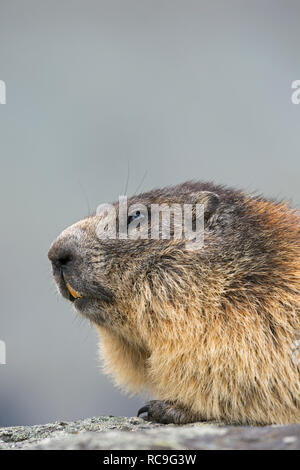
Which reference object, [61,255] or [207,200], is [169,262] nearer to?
[207,200]

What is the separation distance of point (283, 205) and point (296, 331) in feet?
4.30

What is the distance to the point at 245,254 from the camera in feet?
12.8

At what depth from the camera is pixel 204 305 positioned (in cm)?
368

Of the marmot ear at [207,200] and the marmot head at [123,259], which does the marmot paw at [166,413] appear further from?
the marmot ear at [207,200]

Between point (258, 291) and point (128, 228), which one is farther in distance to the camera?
point (128, 228)

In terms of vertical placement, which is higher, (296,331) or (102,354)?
(296,331)

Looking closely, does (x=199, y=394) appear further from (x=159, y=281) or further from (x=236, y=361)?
(x=159, y=281)

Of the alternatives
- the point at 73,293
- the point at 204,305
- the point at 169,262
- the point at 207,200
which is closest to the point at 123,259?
the point at 169,262

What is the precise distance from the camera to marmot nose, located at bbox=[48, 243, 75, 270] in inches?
158

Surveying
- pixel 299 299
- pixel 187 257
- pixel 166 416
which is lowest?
pixel 166 416

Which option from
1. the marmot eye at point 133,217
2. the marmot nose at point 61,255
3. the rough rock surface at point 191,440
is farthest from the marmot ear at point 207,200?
the rough rock surface at point 191,440
